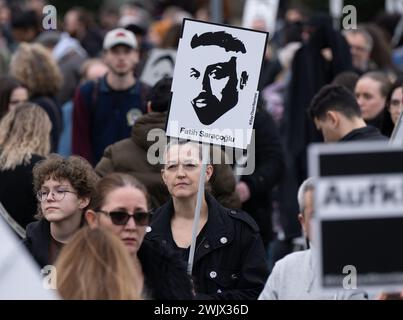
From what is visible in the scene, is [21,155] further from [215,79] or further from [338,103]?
[338,103]

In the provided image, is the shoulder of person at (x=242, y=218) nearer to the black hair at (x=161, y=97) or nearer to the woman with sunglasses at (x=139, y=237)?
the woman with sunglasses at (x=139, y=237)

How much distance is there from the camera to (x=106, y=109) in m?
10.4

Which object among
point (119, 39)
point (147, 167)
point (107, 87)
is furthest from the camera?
point (119, 39)

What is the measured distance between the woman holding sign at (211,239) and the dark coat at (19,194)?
3.94 ft

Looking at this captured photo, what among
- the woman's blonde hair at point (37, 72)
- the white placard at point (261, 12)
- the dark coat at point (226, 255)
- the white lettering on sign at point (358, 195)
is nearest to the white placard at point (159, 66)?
the woman's blonde hair at point (37, 72)

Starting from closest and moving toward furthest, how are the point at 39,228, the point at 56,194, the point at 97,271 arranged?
the point at 97,271 < the point at 39,228 < the point at 56,194

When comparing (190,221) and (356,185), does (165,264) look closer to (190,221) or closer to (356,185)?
(190,221)

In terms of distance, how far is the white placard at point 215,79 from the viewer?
Result: 7.42 meters

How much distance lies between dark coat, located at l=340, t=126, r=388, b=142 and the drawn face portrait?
1.41m

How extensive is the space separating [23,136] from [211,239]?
6.37 feet

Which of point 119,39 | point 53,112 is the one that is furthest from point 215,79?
point 119,39

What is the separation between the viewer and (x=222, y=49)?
7445mm

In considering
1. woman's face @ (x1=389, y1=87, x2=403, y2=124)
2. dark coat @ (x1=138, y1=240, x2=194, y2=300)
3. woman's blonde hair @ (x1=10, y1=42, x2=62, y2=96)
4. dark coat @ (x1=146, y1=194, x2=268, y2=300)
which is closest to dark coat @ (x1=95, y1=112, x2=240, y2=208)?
dark coat @ (x1=146, y1=194, x2=268, y2=300)

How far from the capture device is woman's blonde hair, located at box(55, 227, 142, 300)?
15.9 feet
